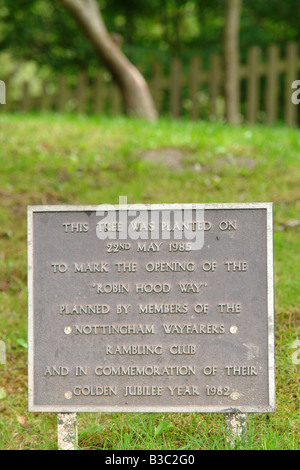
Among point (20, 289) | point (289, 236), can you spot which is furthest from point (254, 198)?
point (20, 289)

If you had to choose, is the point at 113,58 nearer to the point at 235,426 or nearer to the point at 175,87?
the point at 175,87

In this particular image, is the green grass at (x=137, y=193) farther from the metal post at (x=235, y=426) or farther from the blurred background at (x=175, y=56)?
the blurred background at (x=175, y=56)

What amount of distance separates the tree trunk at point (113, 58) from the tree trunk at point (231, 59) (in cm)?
252

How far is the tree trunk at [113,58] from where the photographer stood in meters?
10.5

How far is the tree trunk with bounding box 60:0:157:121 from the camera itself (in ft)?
34.5

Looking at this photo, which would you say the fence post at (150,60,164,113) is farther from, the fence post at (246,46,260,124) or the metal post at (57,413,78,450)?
the metal post at (57,413,78,450)

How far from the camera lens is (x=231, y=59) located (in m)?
12.5

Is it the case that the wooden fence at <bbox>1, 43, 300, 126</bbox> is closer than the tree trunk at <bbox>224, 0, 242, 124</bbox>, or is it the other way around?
the tree trunk at <bbox>224, 0, 242, 124</bbox>

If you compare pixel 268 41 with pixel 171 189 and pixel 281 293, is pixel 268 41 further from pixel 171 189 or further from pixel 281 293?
pixel 281 293

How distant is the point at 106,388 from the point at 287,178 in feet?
13.0

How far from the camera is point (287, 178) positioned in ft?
21.9

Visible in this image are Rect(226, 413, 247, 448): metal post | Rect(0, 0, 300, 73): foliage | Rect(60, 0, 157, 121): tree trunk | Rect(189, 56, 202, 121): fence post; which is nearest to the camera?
Rect(226, 413, 247, 448): metal post

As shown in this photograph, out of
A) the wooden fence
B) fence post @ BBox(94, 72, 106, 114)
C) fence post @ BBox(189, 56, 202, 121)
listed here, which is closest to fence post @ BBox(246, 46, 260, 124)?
the wooden fence

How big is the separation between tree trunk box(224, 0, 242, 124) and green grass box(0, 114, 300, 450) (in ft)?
11.7
